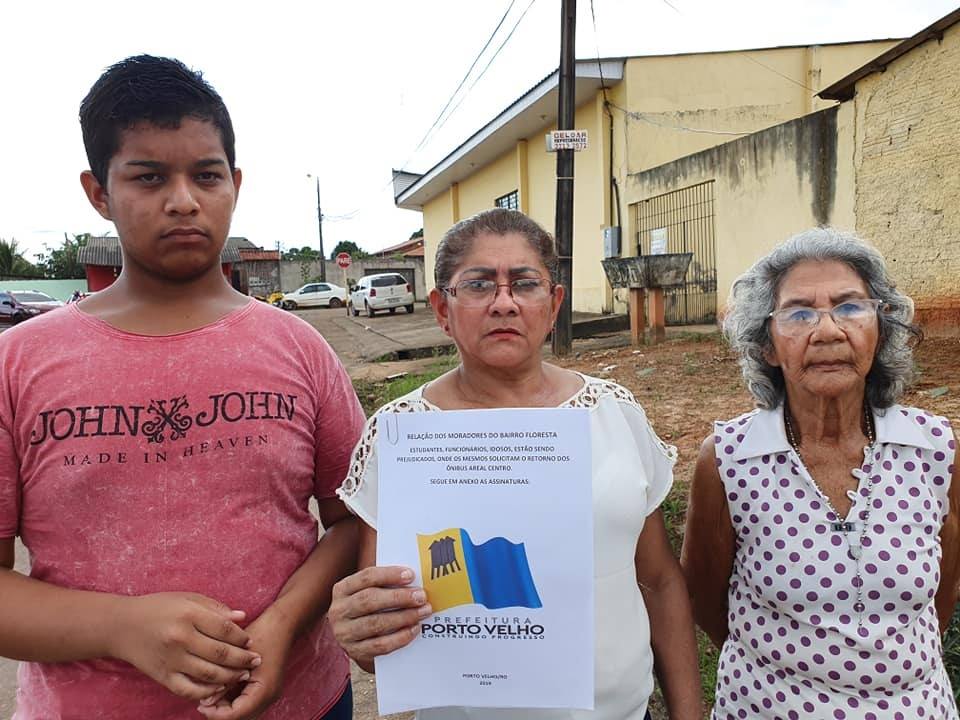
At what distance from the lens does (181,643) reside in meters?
1.12

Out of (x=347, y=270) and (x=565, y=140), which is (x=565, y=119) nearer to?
(x=565, y=140)

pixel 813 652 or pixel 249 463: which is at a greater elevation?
pixel 249 463

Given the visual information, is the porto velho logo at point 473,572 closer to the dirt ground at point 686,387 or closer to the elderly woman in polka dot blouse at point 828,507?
the elderly woman in polka dot blouse at point 828,507

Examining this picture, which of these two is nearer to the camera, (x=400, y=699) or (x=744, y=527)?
(x=400, y=699)

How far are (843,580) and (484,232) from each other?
109 centimetres

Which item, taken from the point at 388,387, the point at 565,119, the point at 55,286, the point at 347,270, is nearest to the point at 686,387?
the point at 388,387

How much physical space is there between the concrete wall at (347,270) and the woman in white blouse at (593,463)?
31.2 meters

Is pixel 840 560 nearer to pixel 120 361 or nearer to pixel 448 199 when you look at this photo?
pixel 120 361

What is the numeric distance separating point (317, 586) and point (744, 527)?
3.23ft

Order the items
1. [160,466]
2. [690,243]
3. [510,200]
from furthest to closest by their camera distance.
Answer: [510,200] < [690,243] < [160,466]

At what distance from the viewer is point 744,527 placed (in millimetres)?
1617

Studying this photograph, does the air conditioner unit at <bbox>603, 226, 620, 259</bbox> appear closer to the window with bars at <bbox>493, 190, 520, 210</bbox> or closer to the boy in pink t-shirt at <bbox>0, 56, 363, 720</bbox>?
the window with bars at <bbox>493, 190, 520, 210</bbox>

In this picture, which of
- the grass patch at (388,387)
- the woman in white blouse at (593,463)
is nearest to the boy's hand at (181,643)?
the woman in white blouse at (593,463)

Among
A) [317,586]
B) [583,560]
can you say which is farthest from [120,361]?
[583,560]
